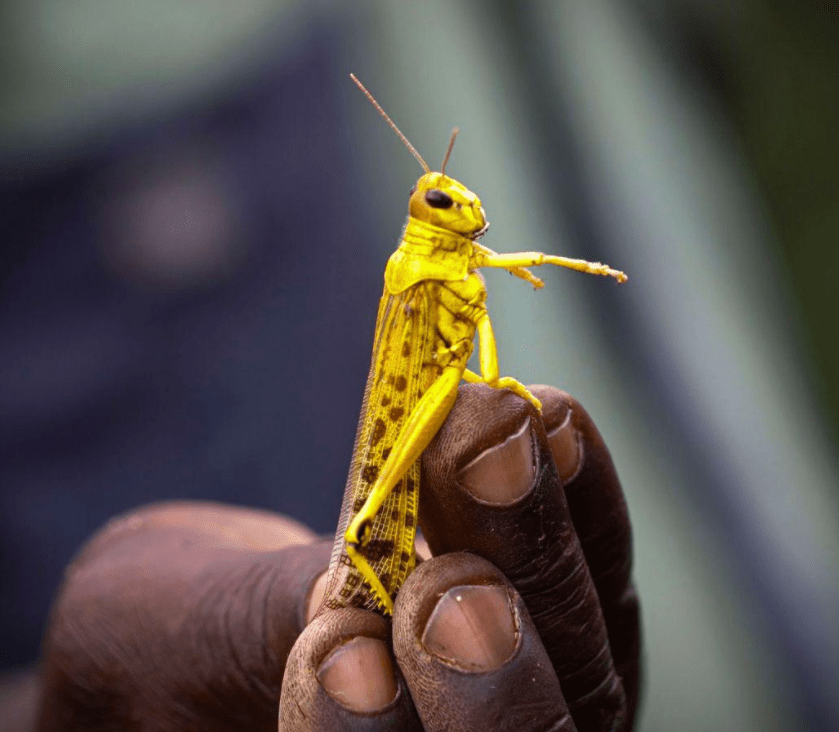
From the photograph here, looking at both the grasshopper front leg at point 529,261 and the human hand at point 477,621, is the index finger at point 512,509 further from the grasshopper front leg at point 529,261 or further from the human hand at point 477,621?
the grasshopper front leg at point 529,261

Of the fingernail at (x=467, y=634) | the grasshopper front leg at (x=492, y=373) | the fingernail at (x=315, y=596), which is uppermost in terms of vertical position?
the grasshopper front leg at (x=492, y=373)

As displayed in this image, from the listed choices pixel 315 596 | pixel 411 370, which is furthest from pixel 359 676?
pixel 411 370

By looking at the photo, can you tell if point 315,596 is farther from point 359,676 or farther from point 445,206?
point 445,206

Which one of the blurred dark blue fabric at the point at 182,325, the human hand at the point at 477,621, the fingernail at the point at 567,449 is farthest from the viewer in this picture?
the blurred dark blue fabric at the point at 182,325

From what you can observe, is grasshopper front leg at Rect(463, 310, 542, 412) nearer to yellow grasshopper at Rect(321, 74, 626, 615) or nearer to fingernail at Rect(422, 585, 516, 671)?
yellow grasshopper at Rect(321, 74, 626, 615)

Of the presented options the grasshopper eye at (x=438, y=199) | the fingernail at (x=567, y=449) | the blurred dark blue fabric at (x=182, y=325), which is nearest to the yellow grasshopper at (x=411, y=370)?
the grasshopper eye at (x=438, y=199)

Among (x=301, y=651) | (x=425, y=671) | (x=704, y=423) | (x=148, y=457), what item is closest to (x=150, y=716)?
(x=301, y=651)
